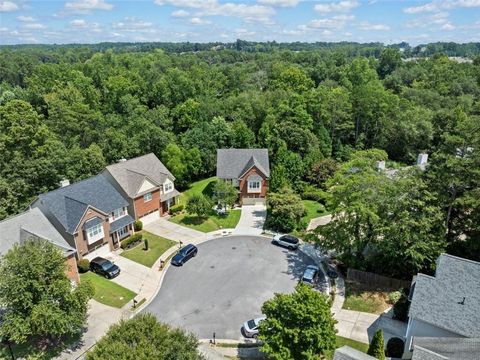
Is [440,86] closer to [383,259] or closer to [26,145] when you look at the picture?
[383,259]

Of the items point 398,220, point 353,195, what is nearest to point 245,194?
point 353,195

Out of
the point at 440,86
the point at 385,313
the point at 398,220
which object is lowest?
the point at 385,313

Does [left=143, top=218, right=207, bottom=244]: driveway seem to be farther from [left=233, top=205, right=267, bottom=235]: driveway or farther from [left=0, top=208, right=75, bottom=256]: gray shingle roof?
[left=0, top=208, right=75, bottom=256]: gray shingle roof

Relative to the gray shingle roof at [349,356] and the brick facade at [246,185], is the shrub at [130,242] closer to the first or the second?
the brick facade at [246,185]

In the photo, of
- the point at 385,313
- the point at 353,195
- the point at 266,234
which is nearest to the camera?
the point at 385,313

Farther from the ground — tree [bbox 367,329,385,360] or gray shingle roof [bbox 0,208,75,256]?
gray shingle roof [bbox 0,208,75,256]

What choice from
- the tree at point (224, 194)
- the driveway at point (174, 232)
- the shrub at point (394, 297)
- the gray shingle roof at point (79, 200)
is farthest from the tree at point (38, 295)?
the shrub at point (394, 297)

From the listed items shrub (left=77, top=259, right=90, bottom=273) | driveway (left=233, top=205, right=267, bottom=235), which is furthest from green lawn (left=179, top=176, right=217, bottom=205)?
shrub (left=77, top=259, right=90, bottom=273)
